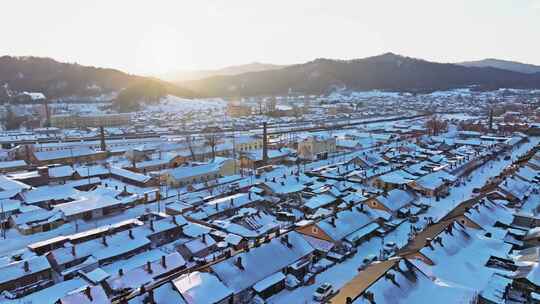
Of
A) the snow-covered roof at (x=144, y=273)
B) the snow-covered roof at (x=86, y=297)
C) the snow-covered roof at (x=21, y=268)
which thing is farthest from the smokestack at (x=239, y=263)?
the snow-covered roof at (x=21, y=268)

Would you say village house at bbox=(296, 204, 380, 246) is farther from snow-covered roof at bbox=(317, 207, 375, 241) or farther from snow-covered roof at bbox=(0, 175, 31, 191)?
snow-covered roof at bbox=(0, 175, 31, 191)

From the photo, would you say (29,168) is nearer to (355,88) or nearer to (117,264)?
(117,264)

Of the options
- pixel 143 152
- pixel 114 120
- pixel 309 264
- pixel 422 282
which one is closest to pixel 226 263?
pixel 309 264

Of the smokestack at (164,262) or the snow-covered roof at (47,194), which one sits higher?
the smokestack at (164,262)

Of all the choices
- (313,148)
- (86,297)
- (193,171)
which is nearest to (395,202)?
(193,171)

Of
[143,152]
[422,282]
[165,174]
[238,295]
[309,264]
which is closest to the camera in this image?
[422,282]

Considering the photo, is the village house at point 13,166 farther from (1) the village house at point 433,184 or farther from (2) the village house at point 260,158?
(1) the village house at point 433,184
